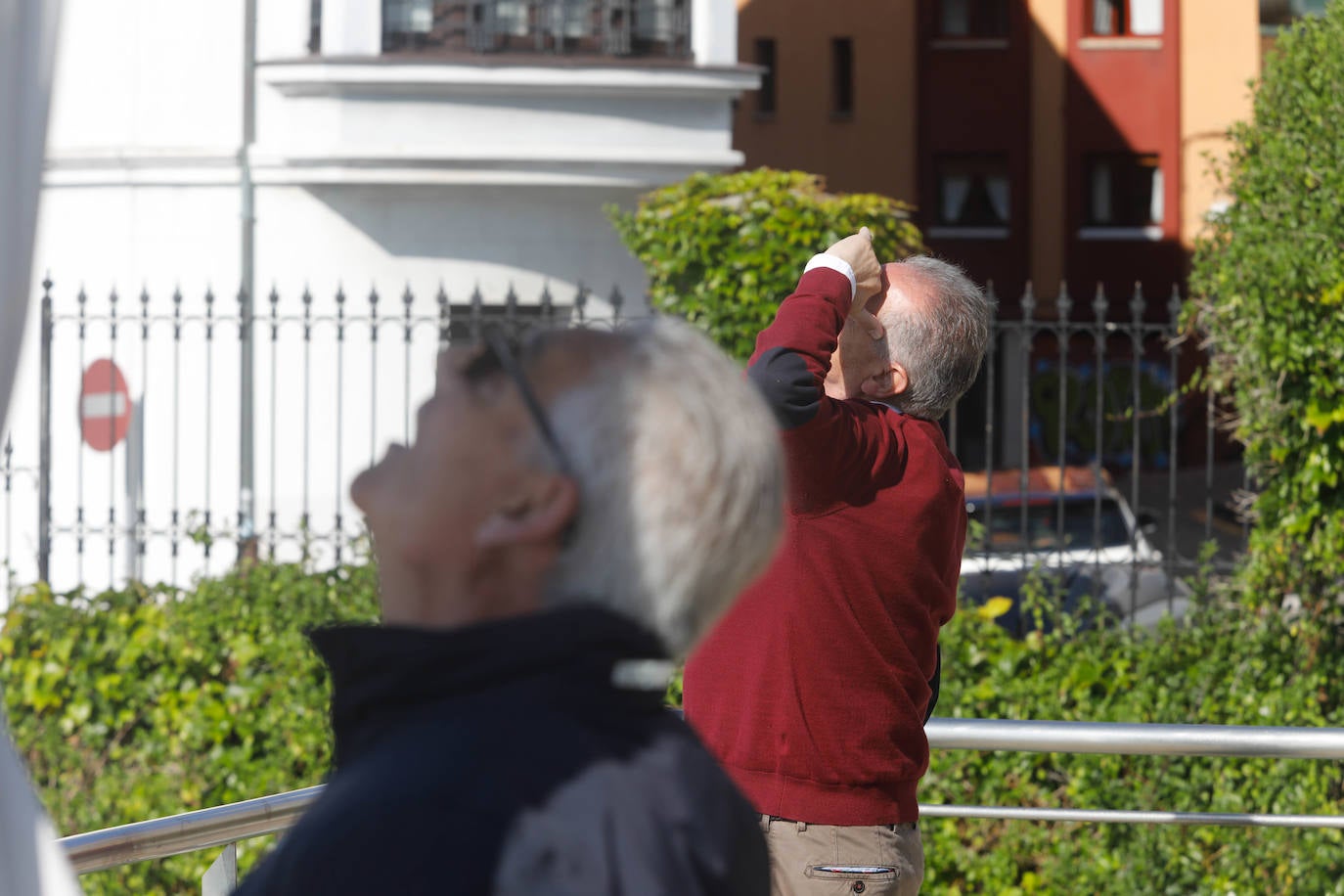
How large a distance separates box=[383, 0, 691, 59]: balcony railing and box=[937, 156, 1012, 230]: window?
14.4 metres

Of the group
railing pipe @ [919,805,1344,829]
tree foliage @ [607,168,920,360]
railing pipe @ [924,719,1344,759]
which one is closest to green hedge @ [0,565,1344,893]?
tree foliage @ [607,168,920,360]


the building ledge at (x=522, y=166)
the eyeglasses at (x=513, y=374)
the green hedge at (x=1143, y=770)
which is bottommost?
the green hedge at (x=1143, y=770)

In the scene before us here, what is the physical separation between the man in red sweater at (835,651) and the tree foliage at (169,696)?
3.81m

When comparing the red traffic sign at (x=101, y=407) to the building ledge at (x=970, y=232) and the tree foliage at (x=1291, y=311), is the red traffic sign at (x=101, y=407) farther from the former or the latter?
the building ledge at (x=970, y=232)

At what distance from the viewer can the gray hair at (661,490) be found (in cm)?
128

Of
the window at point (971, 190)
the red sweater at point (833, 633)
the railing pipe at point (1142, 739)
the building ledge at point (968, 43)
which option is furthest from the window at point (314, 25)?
the window at point (971, 190)

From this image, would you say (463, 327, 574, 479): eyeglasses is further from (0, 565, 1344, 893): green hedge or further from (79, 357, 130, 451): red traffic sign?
(79, 357, 130, 451): red traffic sign

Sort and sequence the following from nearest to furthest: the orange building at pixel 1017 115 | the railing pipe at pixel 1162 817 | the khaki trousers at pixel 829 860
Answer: the khaki trousers at pixel 829 860 → the railing pipe at pixel 1162 817 → the orange building at pixel 1017 115

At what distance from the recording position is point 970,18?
80.0 ft

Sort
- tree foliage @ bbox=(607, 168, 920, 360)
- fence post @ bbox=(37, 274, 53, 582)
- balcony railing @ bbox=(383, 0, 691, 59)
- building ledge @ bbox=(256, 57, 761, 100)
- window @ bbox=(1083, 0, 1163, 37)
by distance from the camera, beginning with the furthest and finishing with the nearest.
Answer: window @ bbox=(1083, 0, 1163, 37), balcony railing @ bbox=(383, 0, 691, 59), building ledge @ bbox=(256, 57, 761, 100), fence post @ bbox=(37, 274, 53, 582), tree foliage @ bbox=(607, 168, 920, 360)

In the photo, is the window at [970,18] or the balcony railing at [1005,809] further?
the window at [970,18]

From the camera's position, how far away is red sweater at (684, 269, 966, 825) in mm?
2486

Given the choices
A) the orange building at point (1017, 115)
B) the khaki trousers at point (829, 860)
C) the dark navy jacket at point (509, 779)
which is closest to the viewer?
the dark navy jacket at point (509, 779)

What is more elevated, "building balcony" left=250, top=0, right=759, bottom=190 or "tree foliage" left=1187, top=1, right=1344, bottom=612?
"building balcony" left=250, top=0, right=759, bottom=190
